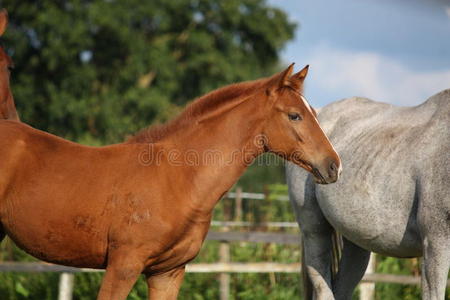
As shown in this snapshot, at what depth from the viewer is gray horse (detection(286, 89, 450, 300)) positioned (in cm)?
418

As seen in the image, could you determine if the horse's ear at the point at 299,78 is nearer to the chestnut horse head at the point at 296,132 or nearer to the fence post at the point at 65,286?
the chestnut horse head at the point at 296,132

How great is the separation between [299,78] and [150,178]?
3.60 ft

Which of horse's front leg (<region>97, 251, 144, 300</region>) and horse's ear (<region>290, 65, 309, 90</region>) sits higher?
horse's ear (<region>290, 65, 309, 90</region>)

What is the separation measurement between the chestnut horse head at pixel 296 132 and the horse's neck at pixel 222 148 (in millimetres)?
103

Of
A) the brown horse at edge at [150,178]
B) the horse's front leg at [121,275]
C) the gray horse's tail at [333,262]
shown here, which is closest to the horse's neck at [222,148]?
the brown horse at edge at [150,178]

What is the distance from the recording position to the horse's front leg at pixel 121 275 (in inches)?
141

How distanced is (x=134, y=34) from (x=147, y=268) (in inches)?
788

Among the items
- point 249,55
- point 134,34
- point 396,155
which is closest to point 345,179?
point 396,155

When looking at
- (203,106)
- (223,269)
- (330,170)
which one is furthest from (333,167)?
(223,269)

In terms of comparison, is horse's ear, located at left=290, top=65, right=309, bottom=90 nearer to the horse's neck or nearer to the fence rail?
the horse's neck

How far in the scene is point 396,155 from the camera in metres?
4.68

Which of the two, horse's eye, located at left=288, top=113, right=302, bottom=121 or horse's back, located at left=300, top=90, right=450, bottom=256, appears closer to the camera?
horse's eye, located at left=288, top=113, right=302, bottom=121

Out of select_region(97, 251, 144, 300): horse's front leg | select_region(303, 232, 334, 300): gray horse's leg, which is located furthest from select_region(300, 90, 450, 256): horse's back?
select_region(97, 251, 144, 300): horse's front leg

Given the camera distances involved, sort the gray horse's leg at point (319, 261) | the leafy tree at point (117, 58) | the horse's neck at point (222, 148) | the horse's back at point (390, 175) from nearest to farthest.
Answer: the horse's neck at point (222, 148)
the horse's back at point (390, 175)
the gray horse's leg at point (319, 261)
the leafy tree at point (117, 58)
